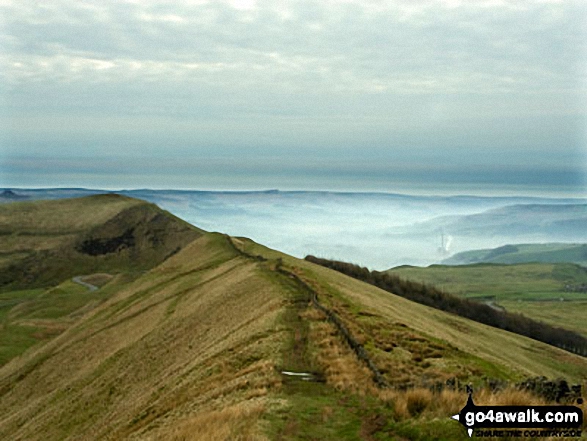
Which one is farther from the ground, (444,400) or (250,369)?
(444,400)

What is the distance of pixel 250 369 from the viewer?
26344 millimetres

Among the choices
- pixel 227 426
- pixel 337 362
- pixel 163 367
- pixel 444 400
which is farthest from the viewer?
pixel 163 367

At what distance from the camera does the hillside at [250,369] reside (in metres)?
17.9

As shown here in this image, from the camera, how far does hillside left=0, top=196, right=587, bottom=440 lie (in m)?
17.9

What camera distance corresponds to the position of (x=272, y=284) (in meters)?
50.7

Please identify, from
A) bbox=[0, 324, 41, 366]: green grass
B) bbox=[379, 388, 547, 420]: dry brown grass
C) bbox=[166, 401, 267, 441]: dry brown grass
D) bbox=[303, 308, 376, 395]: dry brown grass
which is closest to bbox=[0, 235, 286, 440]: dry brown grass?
bbox=[166, 401, 267, 441]: dry brown grass

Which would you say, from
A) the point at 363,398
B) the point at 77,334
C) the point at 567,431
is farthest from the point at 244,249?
the point at 567,431

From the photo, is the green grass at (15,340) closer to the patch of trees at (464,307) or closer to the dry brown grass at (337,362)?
the patch of trees at (464,307)

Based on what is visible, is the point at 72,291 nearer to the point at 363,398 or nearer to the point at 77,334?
the point at 77,334

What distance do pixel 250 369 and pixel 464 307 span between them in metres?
96.7

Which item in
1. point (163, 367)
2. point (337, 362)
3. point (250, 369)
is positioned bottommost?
point (163, 367)

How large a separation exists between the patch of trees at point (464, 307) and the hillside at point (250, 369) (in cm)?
3599

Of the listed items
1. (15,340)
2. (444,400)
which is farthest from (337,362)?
(15,340)

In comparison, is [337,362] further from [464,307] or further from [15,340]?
[464,307]
